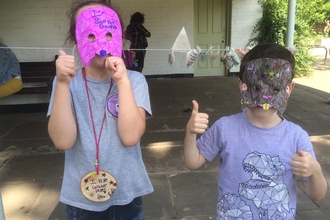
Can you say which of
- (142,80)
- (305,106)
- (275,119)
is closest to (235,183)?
(275,119)

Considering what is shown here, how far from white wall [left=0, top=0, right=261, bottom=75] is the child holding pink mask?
6.90 meters

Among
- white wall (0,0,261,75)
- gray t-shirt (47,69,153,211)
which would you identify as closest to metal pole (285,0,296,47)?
gray t-shirt (47,69,153,211)

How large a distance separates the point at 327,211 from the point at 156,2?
7781mm

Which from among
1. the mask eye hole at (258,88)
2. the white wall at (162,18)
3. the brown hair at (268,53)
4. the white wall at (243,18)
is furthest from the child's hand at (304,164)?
the white wall at (243,18)

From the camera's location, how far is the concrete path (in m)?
2.87

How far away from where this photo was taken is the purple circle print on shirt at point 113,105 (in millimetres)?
1467

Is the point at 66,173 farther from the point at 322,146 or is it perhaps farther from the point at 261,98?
the point at 322,146

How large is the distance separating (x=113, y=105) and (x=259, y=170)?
75cm

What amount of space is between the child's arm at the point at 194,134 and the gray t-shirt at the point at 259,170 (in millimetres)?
141

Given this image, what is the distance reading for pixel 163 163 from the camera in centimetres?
381

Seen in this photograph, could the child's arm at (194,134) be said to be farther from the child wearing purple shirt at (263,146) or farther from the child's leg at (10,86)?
the child's leg at (10,86)

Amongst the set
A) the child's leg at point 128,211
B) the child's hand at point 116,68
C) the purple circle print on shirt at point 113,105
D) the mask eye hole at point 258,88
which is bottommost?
the child's leg at point 128,211

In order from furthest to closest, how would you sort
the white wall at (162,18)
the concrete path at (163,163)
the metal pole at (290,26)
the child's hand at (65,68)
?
1. the white wall at (162,18)
2. the metal pole at (290,26)
3. the concrete path at (163,163)
4. the child's hand at (65,68)

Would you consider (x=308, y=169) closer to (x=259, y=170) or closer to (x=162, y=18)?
(x=259, y=170)
